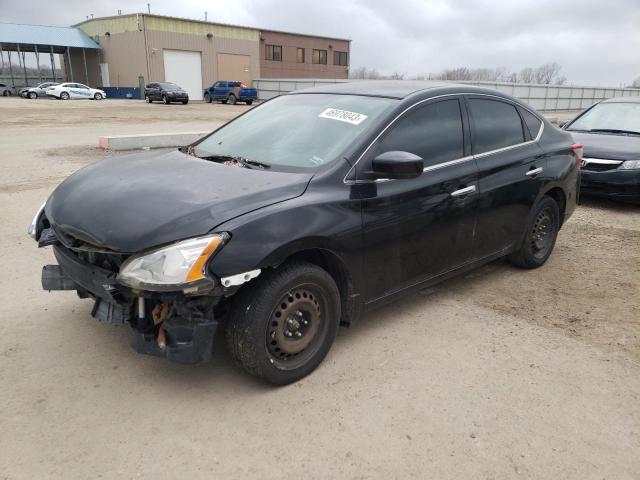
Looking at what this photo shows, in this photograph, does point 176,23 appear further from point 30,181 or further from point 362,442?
point 362,442

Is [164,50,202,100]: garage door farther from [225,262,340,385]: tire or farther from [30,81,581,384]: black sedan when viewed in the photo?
[225,262,340,385]: tire

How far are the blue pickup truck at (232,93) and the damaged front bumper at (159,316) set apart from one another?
37.3m

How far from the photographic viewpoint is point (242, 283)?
8.80ft

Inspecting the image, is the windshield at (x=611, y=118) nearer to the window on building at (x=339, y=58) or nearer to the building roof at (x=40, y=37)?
the building roof at (x=40, y=37)

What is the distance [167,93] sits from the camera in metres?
37.8

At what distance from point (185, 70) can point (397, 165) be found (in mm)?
50624

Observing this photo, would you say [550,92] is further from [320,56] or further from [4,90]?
[4,90]

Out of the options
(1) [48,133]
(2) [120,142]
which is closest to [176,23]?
(1) [48,133]

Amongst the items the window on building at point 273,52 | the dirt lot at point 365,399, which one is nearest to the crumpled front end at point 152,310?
the dirt lot at point 365,399

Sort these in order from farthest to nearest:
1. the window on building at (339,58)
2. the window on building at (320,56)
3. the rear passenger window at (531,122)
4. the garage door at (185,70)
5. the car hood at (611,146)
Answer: the window on building at (339,58) → the window on building at (320,56) → the garage door at (185,70) → the car hood at (611,146) → the rear passenger window at (531,122)

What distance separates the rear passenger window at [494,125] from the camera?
4.14 m

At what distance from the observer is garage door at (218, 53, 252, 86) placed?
51559 mm

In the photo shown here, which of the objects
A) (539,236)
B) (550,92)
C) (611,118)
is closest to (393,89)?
(539,236)

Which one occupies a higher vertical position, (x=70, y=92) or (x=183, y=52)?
(x=183, y=52)
